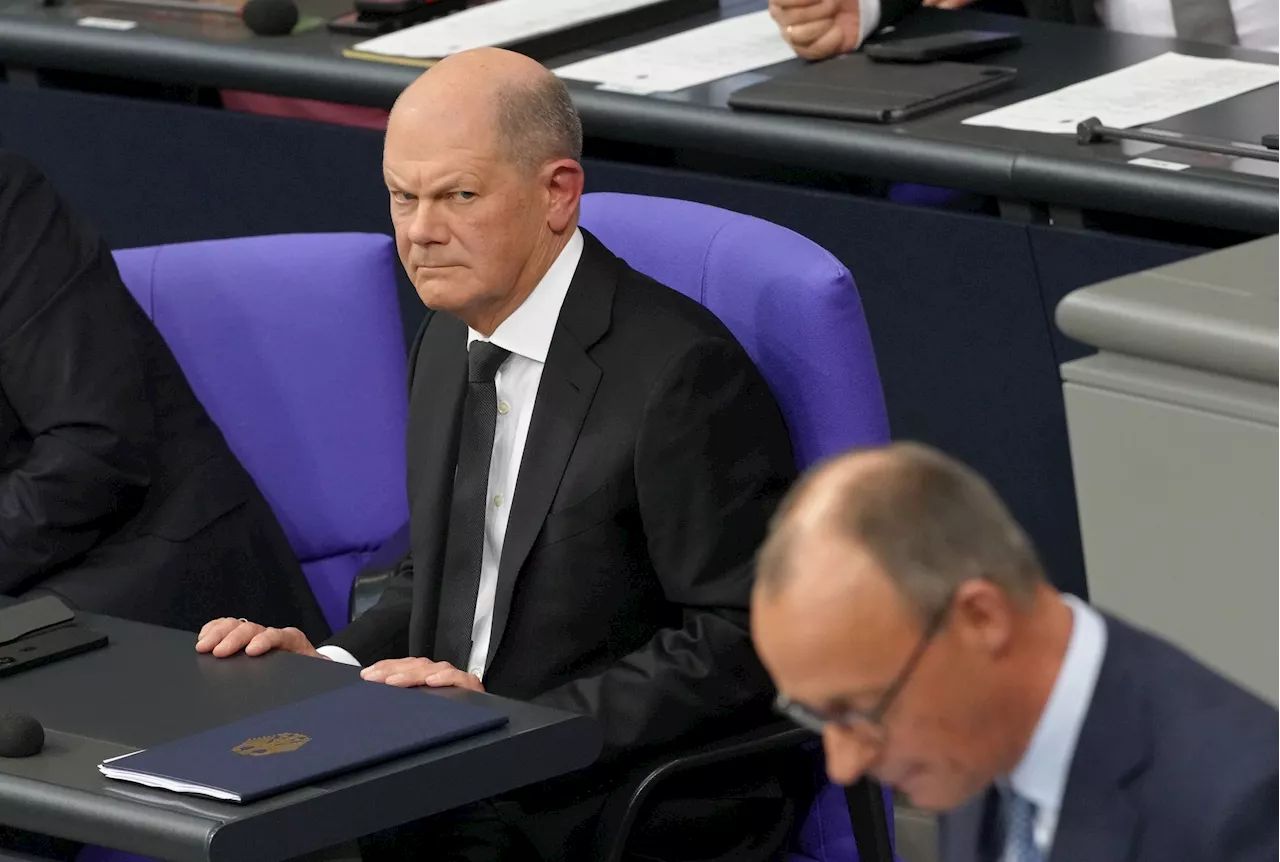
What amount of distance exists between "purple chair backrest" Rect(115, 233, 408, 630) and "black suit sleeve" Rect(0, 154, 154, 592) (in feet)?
0.43

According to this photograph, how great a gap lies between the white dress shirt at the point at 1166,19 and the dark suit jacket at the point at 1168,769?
8.84 feet

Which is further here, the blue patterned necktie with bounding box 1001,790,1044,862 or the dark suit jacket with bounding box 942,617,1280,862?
the blue patterned necktie with bounding box 1001,790,1044,862

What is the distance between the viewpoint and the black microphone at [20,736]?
83.7 inches

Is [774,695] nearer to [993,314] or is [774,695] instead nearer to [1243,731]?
[1243,731]

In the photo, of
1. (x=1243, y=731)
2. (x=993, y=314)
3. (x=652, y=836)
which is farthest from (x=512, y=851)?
(x=993, y=314)

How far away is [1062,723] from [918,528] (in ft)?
0.59

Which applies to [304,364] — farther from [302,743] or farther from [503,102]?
[302,743]

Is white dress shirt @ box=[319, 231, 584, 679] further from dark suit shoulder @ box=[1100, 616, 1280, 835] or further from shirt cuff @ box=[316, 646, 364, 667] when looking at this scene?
dark suit shoulder @ box=[1100, 616, 1280, 835]

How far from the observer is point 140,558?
10.0 feet

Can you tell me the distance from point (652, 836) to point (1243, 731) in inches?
41.9

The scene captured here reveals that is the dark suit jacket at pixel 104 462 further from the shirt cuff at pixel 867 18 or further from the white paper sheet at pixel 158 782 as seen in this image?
the shirt cuff at pixel 867 18

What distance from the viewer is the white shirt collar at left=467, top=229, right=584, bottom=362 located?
102 inches

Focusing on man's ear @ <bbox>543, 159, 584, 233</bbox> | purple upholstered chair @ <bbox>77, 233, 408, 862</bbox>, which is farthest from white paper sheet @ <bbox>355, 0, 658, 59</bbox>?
man's ear @ <bbox>543, 159, 584, 233</bbox>

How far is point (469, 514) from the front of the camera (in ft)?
8.59
